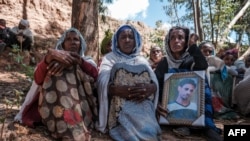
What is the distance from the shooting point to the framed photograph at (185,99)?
3.12 m

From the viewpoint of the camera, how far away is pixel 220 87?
162 inches

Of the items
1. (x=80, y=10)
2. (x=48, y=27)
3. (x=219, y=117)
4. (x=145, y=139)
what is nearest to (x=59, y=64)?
(x=145, y=139)

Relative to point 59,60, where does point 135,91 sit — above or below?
below

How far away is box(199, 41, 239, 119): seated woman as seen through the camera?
3.98 m

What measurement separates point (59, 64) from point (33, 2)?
7828mm

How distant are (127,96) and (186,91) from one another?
0.71 m

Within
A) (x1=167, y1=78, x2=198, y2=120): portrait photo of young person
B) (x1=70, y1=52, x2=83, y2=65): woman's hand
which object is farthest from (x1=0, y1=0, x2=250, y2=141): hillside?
(x1=70, y1=52, x2=83, y2=65): woman's hand

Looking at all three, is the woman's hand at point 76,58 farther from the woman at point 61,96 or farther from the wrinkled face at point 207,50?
the wrinkled face at point 207,50

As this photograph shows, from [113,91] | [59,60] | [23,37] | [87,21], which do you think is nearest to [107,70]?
[113,91]

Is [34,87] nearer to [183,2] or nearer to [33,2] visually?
[33,2]

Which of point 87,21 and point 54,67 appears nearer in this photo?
point 54,67

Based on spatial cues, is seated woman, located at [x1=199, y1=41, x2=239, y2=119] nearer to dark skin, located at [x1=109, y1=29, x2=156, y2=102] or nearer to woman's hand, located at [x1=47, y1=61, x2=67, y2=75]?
dark skin, located at [x1=109, y1=29, x2=156, y2=102]

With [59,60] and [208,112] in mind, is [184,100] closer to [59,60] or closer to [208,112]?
[208,112]

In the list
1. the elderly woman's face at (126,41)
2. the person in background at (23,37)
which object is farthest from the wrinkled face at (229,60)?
the person in background at (23,37)
